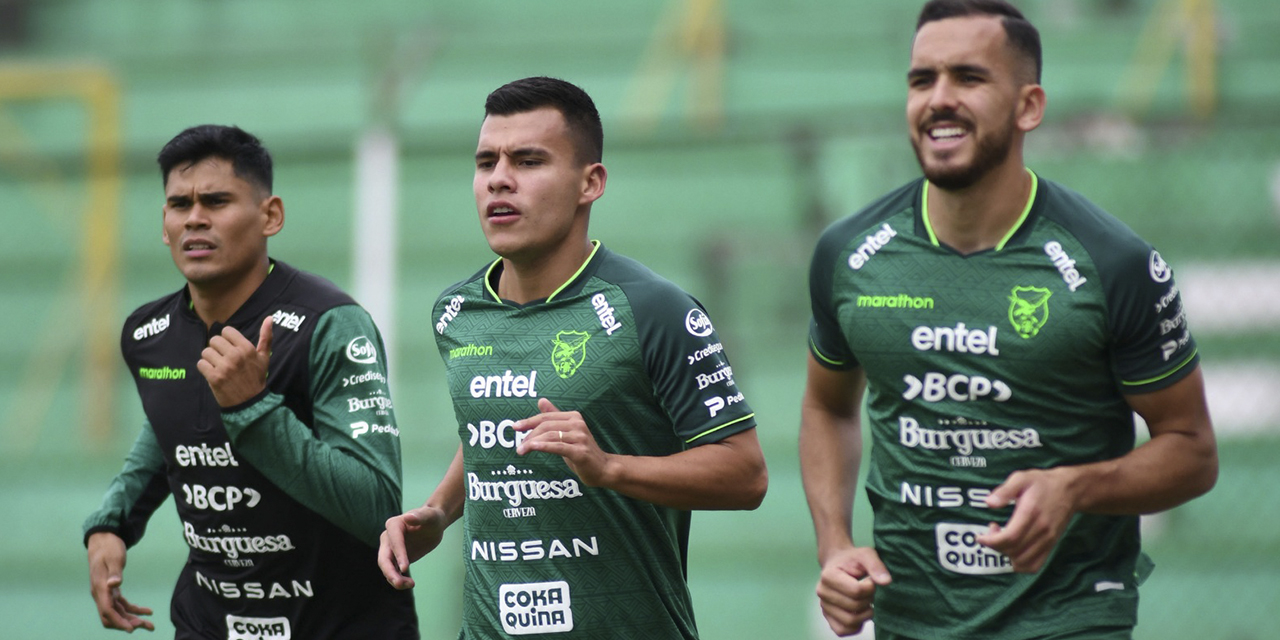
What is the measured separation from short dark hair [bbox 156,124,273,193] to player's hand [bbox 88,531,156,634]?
1.08 metres

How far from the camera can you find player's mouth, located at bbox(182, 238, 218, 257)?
402 centimetres

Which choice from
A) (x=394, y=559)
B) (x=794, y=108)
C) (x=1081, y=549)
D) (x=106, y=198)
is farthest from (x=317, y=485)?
(x=794, y=108)

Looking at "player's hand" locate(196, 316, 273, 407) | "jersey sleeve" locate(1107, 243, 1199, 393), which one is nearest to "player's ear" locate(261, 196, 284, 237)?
"player's hand" locate(196, 316, 273, 407)

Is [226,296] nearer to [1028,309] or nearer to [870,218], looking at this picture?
[870,218]

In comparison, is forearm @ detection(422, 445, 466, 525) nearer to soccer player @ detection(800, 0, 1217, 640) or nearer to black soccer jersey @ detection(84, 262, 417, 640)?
black soccer jersey @ detection(84, 262, 417, 640)

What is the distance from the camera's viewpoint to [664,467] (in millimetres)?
3266

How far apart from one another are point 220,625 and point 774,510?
4022mm

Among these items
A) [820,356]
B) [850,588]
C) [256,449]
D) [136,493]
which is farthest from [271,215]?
[850,588]

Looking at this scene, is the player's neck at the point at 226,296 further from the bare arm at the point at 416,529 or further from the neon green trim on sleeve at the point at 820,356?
the neon green trim on sleeve at the point at 820,356

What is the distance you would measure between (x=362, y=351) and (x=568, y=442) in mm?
1103

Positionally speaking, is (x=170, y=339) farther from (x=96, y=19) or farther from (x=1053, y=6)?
(x=96, y=19)

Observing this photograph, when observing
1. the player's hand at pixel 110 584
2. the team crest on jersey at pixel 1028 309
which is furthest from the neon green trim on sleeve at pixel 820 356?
the player's hand at pixel 110 584

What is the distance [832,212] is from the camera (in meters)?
7.88

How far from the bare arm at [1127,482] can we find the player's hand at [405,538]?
1.35m
